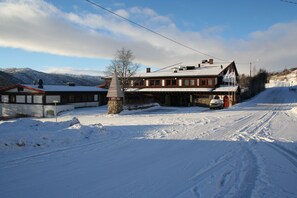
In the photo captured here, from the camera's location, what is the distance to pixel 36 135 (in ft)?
35.0

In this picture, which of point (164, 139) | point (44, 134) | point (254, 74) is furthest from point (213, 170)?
point (254, 74)

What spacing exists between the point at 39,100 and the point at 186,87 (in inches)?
962

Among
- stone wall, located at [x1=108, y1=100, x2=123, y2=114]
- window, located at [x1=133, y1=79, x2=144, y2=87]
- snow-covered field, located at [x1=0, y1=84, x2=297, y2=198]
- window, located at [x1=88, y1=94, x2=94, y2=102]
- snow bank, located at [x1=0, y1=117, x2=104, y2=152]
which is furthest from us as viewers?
window, located at [x1=133, y1=79, x2=144, y2=87]

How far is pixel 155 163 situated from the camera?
8281mm

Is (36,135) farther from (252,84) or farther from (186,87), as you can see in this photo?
(252,84)

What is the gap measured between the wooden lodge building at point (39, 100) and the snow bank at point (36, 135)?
23263 millimetres

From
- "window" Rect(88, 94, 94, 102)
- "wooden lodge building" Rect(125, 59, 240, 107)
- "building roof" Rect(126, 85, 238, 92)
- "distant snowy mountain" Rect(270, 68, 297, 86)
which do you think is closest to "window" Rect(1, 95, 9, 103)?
"window" Rect(88, 94, 94, 102)

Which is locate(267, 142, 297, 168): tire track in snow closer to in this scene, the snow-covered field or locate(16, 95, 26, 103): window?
the snow-covered field

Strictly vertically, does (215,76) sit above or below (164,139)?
above

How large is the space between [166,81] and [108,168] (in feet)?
135

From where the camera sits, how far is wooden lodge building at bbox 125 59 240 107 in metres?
42.8

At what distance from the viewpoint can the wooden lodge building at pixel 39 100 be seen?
3609cm

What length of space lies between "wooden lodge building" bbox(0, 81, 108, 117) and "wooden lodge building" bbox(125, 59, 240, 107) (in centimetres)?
795

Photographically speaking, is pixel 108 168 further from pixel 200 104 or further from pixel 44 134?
pixel 200 104
